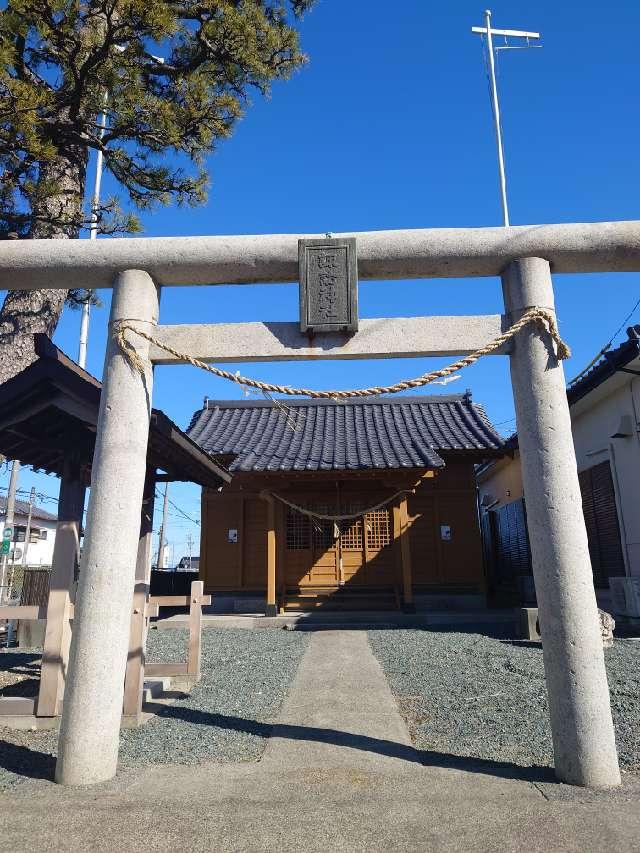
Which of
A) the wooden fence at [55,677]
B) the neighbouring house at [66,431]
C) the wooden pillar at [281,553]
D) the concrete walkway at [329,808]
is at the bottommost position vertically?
the concrete walkway at [329,808]

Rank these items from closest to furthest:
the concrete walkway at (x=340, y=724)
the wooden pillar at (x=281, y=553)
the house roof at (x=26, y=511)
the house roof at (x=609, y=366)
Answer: the concrete walkway at (x=340, y=724) < the house roof at (x=609, y=366) < the wooden pillar at (x=281, y=553) < the house roof at (x=26, y=511)

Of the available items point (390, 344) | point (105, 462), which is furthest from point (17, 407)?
point (390, 344)

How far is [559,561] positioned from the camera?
3.24 m

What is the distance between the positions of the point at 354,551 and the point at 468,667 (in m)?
6.57

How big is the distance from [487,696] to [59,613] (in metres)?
3.92

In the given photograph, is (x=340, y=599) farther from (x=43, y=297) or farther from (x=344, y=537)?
(x=43, y=297)

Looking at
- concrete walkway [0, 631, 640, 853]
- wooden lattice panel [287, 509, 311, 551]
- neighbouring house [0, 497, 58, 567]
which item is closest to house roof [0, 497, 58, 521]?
neighbouring house [0, 497, 58, 567]

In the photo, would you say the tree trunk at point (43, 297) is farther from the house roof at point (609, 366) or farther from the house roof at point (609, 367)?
the house roof at point (609, 366)

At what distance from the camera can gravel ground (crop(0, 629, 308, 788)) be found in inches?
139

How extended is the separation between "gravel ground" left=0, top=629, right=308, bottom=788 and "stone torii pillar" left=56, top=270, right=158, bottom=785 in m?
0.40

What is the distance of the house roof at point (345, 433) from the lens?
39.1ft

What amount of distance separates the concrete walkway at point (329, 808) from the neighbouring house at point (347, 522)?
27.2ft

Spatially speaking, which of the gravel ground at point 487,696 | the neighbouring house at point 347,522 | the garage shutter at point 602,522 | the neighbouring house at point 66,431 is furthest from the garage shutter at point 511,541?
the neighbouring house at point 66,431

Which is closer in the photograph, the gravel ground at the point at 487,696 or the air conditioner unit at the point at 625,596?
the gravel ground at the point at 487,696
